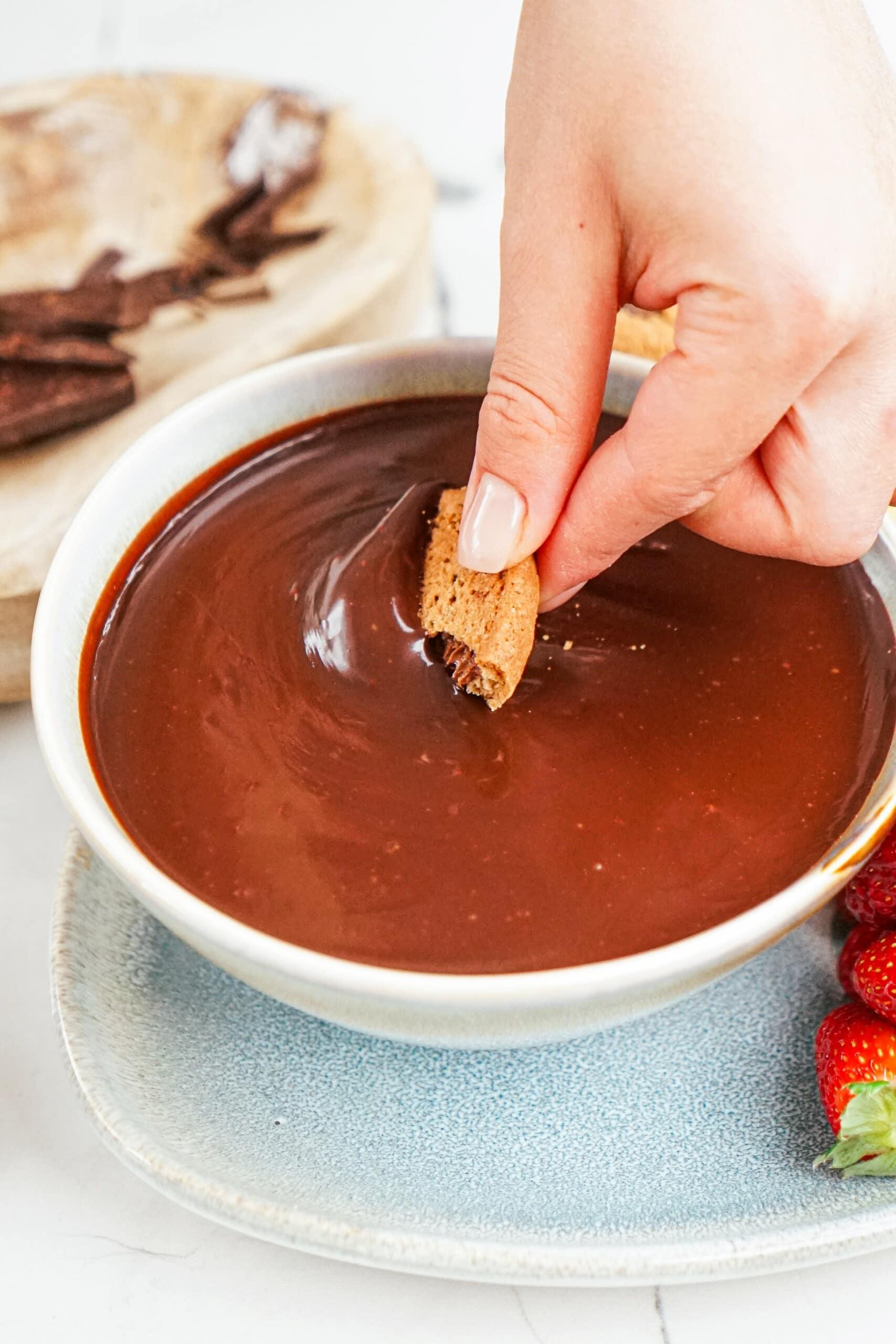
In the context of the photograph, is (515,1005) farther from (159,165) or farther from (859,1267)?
(159,165)

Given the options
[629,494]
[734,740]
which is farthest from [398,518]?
[734,740]

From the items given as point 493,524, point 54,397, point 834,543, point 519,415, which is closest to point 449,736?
point 493,524

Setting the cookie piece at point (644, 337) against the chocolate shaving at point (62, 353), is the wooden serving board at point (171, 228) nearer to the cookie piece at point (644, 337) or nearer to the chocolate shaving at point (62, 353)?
the chocolate shaving at point (62, 353)

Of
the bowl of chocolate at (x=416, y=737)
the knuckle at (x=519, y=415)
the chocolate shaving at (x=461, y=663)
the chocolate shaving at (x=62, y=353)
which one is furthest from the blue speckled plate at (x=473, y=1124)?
the chocolate shaving at (x=62, y=353)

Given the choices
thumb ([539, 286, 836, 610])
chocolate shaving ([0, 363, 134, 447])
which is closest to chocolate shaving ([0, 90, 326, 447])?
chocolate shaving ([0, 363, 134, 447])

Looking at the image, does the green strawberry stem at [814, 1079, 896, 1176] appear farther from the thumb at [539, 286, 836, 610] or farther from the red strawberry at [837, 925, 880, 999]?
the thumb at [539, 286, 836, 610]

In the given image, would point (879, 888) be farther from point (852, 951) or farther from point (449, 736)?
point (449, 736)

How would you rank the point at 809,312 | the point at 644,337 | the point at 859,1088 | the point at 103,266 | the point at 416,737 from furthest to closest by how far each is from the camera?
the point at 103,266 → the point at 644,337 → the point at 416,737 → the point at 859,1088 → the point at 809,312
